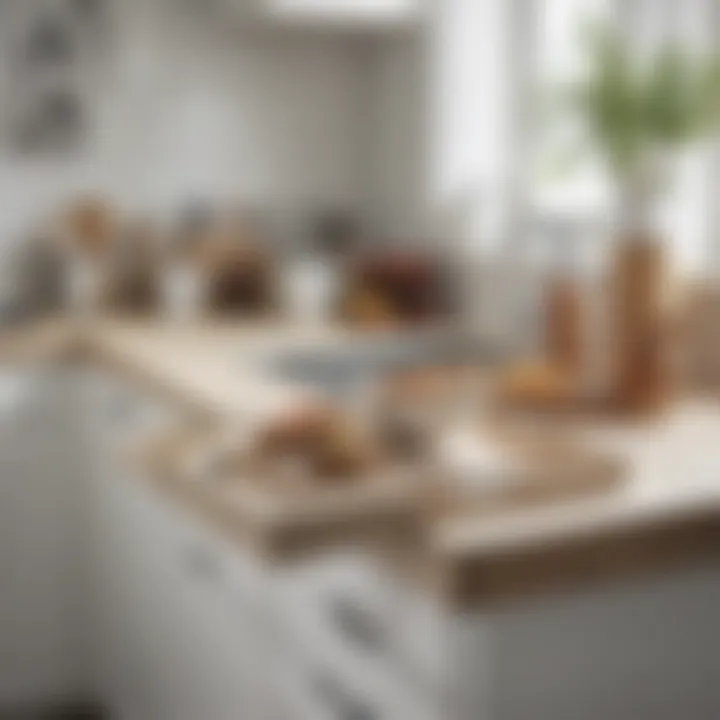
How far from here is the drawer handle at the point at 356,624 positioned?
1490 mm

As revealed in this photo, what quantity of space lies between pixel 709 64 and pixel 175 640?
4.62 feet

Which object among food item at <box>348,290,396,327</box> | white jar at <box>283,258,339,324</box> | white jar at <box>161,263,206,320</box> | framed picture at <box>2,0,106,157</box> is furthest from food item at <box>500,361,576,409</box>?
framed picture at <box>2,0,106,157</box>

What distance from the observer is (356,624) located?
61.4 inches

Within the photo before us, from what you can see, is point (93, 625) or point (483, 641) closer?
point (483, 641)

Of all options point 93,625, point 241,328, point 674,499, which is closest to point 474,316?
point 241,328

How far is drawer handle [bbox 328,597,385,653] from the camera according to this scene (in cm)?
149

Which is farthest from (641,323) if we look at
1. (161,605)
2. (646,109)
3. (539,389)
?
(161,605)

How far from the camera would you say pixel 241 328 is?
315 centimetres

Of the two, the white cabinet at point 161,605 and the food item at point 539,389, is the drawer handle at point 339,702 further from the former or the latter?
the food item at point 539,389

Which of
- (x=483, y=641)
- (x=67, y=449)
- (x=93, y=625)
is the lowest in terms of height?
(x=93, y=625)

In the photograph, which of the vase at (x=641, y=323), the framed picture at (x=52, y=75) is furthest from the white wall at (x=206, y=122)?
the vase at (x=641, y=323)

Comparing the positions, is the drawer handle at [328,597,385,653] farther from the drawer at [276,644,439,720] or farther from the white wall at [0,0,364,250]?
the white wall at [0,0,364,250]

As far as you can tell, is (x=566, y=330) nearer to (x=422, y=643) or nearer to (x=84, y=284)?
(x=422, y=643)

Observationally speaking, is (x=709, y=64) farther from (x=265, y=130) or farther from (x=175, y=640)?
(x=265, y=130)
